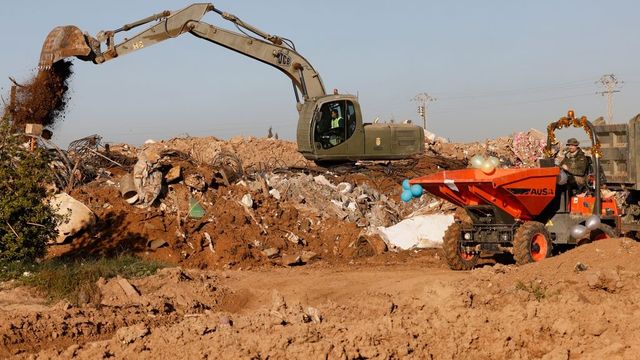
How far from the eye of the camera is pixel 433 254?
16266 millimetres

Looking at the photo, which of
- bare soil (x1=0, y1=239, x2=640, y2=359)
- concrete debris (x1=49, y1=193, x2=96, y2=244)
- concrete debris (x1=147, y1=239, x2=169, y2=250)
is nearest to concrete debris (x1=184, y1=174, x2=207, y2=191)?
concrete debris (x1=147, y1=239, x2=169, y2=250)

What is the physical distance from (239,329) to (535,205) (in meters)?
6.31

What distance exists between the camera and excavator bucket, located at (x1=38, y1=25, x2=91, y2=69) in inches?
711

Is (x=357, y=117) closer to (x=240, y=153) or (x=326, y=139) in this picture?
(x=326, y=139)

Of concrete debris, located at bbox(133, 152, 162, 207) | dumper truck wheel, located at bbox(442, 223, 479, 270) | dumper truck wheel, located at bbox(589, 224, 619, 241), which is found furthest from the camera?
concrete debris, located at bbox(133, 152, 162, 207)

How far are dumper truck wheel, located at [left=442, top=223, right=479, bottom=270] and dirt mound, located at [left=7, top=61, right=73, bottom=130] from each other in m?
9.38

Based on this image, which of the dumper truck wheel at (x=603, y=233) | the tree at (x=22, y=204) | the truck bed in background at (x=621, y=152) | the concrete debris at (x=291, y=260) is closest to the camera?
the tree at (x=22, y=204)

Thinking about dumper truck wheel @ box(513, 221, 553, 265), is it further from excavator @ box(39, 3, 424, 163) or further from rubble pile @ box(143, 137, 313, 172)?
rubble pile @ box(143, 137, 313, 172)

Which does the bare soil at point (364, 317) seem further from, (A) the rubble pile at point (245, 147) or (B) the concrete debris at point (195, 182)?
(A) the rubble pile at point (245, 147)

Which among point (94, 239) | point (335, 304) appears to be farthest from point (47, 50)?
point (335, 304)

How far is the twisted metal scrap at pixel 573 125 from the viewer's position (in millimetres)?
13172

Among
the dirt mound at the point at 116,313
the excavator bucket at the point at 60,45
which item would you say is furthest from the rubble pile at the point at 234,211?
the dirt mound at the point at 116,313

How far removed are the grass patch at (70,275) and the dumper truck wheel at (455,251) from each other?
4560mm

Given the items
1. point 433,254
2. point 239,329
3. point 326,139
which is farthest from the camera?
point 326,139
